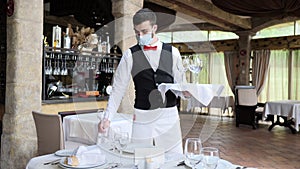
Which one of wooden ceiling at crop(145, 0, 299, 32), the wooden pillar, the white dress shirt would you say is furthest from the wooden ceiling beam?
the white dress shirt

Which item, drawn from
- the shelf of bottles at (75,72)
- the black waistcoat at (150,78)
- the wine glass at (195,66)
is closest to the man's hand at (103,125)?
the black waistcoat at (150,78)

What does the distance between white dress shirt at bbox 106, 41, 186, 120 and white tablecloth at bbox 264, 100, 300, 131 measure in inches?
223

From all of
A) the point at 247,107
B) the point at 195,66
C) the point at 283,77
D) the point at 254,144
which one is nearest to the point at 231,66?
the point at 283,77

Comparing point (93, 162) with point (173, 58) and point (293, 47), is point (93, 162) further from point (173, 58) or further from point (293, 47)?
point (293, 47)

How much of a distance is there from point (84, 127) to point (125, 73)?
146cm

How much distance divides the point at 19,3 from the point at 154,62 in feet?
6.13

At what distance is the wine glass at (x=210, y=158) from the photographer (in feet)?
3.90

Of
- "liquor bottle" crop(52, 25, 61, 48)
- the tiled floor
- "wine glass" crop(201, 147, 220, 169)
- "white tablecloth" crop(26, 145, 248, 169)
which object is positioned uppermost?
"liquor bottle" crop(52, 25, 61, 48)

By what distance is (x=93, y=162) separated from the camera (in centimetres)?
134

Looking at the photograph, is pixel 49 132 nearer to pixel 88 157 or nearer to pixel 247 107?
pixel 88 157

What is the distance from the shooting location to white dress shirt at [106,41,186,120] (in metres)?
1.73

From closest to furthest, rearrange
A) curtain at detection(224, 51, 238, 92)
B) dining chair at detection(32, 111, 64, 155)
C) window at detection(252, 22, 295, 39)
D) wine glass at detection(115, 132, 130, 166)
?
wine glass at detection(115, 132, 130, 166)
dining chair at detection(32, 111, 64, 155)
window at detection(252, 22, 295, 39)
curtain at detection(224, 51, 238, 92)

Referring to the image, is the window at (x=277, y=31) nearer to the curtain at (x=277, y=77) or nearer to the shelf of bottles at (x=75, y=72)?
the curtain at (x=277, y=77)

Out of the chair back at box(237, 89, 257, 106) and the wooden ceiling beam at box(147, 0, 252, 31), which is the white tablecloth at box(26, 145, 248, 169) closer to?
the wooden ceiling beam at box(147, 0, 252, 31)
